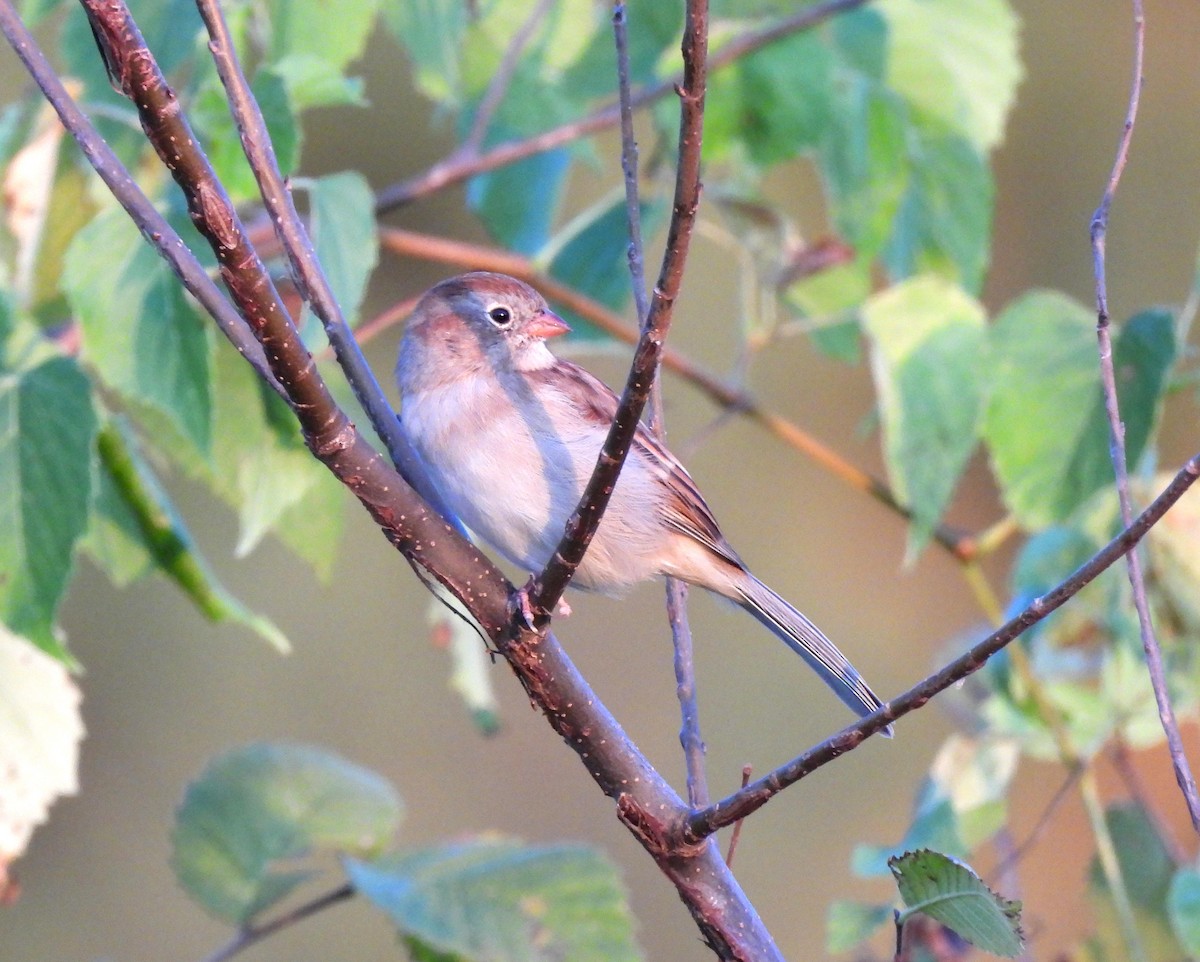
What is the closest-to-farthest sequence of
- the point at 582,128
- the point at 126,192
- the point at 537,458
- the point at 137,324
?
the point at 126,192, the point at 137,324, the point at 537,458, the point at 582,128

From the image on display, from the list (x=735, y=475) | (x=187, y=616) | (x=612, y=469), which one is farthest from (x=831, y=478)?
(x=612, y=469)

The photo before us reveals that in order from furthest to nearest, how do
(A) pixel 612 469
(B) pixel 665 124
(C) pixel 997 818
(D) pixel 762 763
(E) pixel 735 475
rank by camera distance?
(E) pixel 735 475 → (D) pixel 762 763 → (B) pixel 665 124 → (C) pixel 997 818 → (A) pixel 612 469

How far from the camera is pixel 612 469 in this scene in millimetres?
1597

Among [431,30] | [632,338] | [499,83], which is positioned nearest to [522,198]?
[499,83]

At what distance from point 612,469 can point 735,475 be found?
607 cm

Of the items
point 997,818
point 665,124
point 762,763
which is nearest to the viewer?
point 997,818

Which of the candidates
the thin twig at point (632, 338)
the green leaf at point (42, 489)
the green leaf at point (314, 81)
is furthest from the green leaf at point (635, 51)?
the green leaf at point (42, 489)

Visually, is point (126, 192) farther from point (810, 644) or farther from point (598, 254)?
point (598, 254)

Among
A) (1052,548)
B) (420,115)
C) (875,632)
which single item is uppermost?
(420,115)

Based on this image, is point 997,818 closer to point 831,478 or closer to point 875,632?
point 875,632

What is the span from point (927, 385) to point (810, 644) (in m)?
0.55

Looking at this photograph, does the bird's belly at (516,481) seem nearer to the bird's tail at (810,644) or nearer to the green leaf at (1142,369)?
the bird's tail at (810,644)

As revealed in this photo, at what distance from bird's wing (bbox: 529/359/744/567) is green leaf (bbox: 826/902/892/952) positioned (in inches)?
26.8

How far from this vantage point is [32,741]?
2475mm
